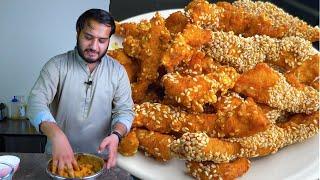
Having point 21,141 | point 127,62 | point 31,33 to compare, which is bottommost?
point 21,141

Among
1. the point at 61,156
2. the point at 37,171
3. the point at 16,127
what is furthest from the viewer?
the point at 16,127

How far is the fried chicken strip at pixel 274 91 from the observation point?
1360 millimetres

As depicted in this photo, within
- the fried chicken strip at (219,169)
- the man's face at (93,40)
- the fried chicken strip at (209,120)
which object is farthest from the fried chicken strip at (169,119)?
the man's face at (93,40)


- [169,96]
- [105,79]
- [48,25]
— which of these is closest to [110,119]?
[105,79]

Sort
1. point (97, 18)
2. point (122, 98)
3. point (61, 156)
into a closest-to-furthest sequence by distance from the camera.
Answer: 1. point (61, 156)
2. point (97, 18)
3. point (122, 98)

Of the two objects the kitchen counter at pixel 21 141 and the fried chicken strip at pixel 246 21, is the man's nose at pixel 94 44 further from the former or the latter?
the kitchen counter at pixel 21 141

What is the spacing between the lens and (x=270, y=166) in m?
1.37

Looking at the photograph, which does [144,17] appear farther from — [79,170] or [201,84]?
[79,170]

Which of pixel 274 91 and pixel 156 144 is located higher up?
pixel 274 91

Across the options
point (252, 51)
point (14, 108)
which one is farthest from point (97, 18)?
point (14, 108)

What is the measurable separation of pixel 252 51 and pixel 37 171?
2.57 ft

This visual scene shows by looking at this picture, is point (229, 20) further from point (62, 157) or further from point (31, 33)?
point (31, 33)

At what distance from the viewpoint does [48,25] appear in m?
3.76

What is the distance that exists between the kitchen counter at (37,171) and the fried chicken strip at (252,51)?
1.62 feet
